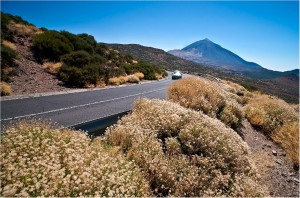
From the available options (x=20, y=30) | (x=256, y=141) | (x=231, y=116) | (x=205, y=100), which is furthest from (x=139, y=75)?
(x=256, y=141)

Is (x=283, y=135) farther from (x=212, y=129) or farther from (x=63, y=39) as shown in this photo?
(x=63, y=39)

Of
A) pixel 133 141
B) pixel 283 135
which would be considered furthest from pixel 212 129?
pixel 283 135

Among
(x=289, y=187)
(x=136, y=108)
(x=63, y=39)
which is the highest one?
(x=63, y=39)

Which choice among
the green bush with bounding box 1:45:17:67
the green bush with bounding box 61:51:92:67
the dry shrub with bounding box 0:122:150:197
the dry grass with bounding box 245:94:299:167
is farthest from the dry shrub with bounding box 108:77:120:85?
the dry shrub with bounding box 0:122:150:197

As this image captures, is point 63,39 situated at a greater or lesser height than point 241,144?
greater

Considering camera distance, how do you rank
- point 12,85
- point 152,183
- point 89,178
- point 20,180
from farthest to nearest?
point 12,85 < point 152,183 < point 89,178 < point 20,180

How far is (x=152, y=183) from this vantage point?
247 inches

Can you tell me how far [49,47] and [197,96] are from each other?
16.3 meters

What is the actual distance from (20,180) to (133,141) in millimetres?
3126

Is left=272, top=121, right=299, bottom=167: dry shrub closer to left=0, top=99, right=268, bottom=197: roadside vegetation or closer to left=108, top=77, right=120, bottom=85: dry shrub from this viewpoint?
left=0, top=99, right=268, bottom=197: roadside vegetation

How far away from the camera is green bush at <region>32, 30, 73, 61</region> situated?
24.3m

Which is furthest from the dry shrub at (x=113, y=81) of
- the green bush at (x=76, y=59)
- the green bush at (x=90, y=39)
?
the green bush at (x=90, y=39)

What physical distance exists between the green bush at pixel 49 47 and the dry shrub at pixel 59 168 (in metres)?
19.6

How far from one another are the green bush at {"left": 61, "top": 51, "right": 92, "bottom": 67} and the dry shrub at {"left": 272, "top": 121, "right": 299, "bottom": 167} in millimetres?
16353
